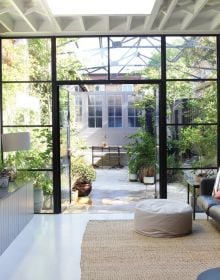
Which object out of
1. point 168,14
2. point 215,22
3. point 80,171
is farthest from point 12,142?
point 80,171

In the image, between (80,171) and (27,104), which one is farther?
(80,171)

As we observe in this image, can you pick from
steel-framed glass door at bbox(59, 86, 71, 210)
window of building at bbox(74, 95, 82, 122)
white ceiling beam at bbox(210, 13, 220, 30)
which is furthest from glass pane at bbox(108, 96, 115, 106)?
white ceiling beam at bbox(210, 13, 220, 30)

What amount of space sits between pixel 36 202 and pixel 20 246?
6.06 feet

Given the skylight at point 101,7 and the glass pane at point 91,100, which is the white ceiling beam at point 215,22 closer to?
the skylight at point 101,7

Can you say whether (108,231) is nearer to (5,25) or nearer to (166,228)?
(166,228)

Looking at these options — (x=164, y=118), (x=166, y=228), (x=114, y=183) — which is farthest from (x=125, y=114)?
(x=166, y=228)

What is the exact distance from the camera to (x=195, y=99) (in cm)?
667

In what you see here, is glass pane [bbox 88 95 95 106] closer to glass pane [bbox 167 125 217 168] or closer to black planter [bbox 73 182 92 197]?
black planter [bbox 73 182 92 197]

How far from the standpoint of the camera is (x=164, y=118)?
668 cm

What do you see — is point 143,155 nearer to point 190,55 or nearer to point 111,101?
point 111,101

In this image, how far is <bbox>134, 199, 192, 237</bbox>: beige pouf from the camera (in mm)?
5074

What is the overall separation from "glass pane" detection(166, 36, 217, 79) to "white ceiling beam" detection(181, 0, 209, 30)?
1.34 feet

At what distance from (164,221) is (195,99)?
249 cm

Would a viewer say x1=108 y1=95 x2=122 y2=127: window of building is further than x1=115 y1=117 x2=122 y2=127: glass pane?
No
